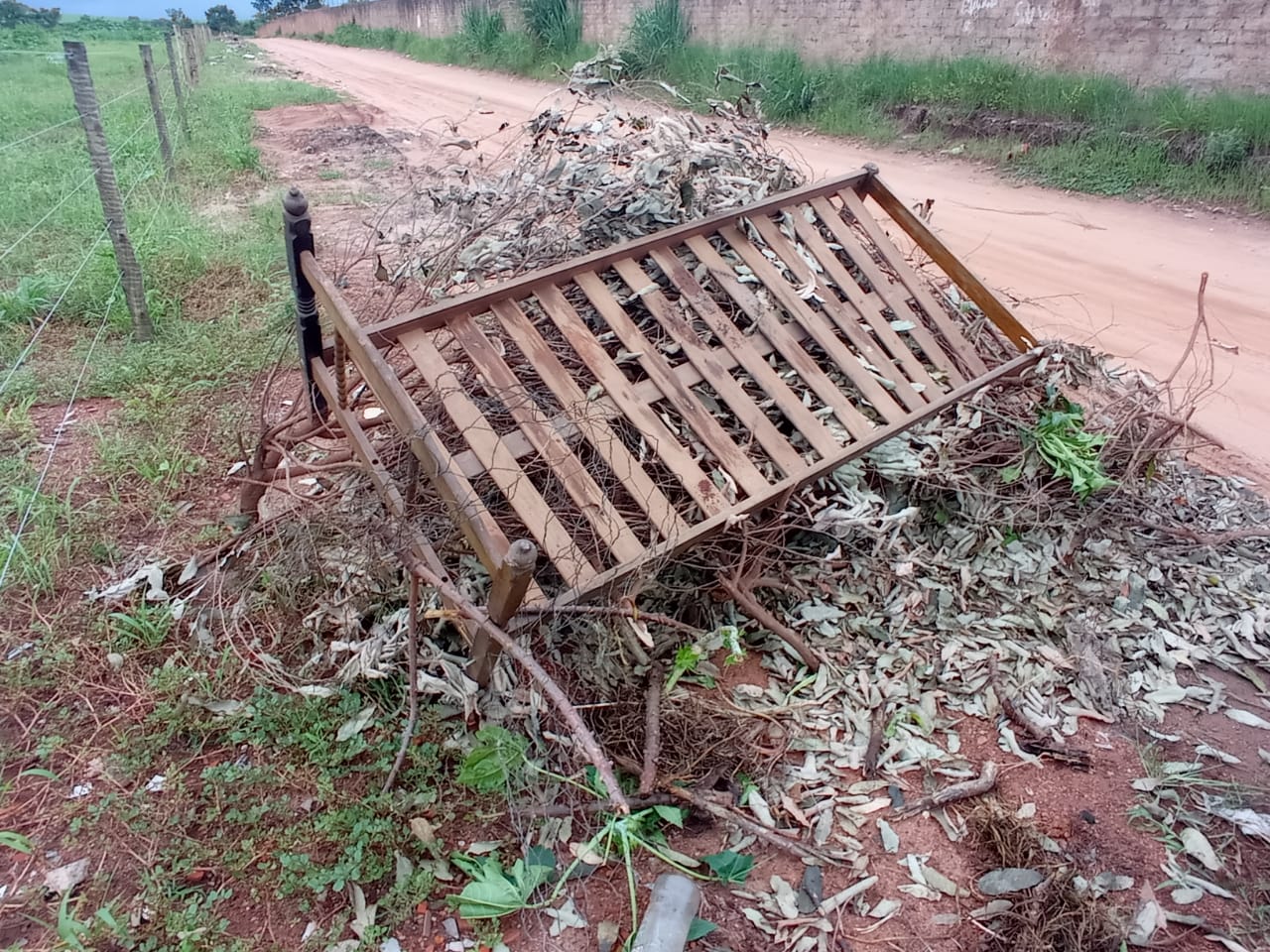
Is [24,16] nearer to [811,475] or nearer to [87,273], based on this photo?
[87,273]

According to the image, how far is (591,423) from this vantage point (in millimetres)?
2650

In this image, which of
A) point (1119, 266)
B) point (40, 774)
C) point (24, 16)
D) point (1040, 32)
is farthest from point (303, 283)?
point (24, 16)

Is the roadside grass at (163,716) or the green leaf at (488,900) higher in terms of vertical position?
the roadside grass at (163,716)

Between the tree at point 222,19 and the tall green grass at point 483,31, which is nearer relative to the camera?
the tall green grass at point 483,31

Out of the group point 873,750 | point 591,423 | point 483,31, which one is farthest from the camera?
point 483,31

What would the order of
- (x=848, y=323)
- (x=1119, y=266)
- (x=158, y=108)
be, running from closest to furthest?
(x=848, y=323) < (x=1119, y=266) < (x=158, y=108)

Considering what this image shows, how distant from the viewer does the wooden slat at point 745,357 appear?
289cm

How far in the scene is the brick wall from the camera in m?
8.12

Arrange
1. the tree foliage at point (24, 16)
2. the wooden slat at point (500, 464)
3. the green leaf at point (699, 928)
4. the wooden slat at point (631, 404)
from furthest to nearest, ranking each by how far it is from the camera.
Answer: the tree foliage at point (24, 16)
the wooden slat at point (631, 404)
the wooden slat at point (500, 464)
the green leaf at point (699, 928)

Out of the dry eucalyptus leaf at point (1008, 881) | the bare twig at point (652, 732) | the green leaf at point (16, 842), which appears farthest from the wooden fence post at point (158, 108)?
the dry eucalyptus leaf at point (1008, 881)

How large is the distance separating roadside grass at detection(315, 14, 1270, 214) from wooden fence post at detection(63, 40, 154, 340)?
3439mm

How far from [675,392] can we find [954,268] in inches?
66.0

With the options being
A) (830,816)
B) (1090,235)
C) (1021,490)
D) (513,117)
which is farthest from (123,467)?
(513,117)

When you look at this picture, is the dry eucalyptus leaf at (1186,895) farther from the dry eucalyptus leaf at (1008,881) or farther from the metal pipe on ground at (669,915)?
the metal pipe on ground at (669,915)
